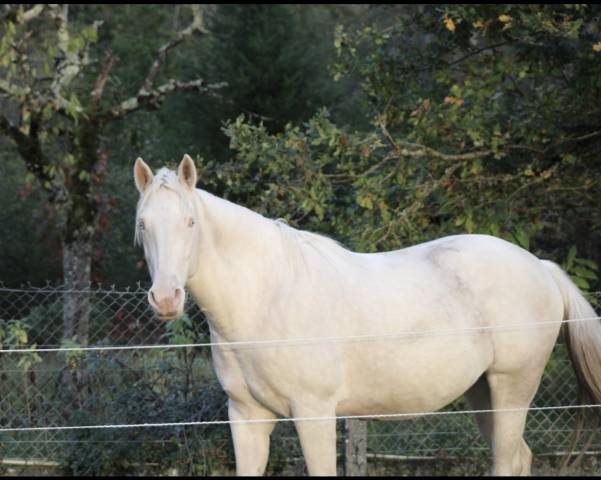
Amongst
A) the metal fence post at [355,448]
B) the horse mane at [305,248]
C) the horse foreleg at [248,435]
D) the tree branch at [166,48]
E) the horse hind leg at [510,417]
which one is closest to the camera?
the horse foreleg at [248,435]

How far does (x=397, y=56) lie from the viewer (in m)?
8.20

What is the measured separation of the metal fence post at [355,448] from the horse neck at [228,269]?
1.92 meters

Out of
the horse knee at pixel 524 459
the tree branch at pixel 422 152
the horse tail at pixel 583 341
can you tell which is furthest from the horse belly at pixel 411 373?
the tree branch at pixel 422 152

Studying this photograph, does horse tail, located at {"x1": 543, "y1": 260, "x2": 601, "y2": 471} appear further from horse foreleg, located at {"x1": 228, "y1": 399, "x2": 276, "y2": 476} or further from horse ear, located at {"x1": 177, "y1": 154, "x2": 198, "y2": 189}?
horse ear, located at {"x1": 177, "y1": 154, "x2": 198, "y2": 189}

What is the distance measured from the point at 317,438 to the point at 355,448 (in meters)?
1.83

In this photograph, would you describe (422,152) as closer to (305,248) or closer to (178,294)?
(305,248)

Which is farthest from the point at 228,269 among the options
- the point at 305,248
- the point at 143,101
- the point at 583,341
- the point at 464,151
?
the point at 143,101

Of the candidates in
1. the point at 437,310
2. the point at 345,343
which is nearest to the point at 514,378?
the point at 437,310

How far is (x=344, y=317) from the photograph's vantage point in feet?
15.6

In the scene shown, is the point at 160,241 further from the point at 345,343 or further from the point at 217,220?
the point at 345,343

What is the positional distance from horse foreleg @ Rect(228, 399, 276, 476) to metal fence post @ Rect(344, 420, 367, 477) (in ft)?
5.41

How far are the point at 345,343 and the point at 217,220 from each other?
2.67ft

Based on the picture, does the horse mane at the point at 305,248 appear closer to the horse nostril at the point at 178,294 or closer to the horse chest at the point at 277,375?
the horse chest at the point at 277,375

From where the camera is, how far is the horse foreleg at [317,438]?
4.53 m
